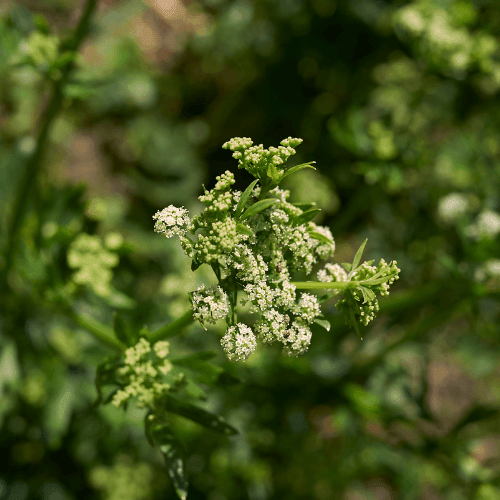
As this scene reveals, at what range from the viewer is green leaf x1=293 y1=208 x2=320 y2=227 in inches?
88.7

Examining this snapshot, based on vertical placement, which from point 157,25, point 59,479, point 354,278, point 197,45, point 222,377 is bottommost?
point 59,479

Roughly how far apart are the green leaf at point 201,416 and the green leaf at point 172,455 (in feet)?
0.35

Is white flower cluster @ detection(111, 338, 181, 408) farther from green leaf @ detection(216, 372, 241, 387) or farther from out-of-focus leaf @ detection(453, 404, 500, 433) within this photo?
out-of-focus leaf @ detection(453, 404, 500, 433)

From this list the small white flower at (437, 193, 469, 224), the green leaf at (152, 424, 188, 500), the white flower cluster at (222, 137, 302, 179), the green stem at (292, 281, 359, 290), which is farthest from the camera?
the small white flower at (437, 193, 469, 224)

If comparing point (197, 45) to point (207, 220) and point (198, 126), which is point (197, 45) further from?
point (207, 220)

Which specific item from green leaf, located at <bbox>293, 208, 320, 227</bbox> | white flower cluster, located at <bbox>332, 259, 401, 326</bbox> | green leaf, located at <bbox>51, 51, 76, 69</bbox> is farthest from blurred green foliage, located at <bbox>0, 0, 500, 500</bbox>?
green leaf, located at <bbox>293, 208, 320, 227</bbox>

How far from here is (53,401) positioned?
167 inches

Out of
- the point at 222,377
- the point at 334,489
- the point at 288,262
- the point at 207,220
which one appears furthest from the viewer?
the point at 334,489

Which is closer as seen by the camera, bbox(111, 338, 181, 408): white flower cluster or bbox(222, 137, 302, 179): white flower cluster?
bbox(222, 137, 302, 179): white flower cluster

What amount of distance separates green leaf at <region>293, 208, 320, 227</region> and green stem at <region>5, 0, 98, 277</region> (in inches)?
93.0

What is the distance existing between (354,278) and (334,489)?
420cm

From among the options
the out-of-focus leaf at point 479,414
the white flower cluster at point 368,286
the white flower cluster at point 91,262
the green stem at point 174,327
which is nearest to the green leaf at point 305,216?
the white flower cluster at point 368,286

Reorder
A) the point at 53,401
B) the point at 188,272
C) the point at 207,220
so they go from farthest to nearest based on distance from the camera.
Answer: the point at 188,272 → the point at 53,401 → the point at 207,220

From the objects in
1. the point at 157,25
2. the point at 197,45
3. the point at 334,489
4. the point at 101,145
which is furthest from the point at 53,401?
the point at 157,25
